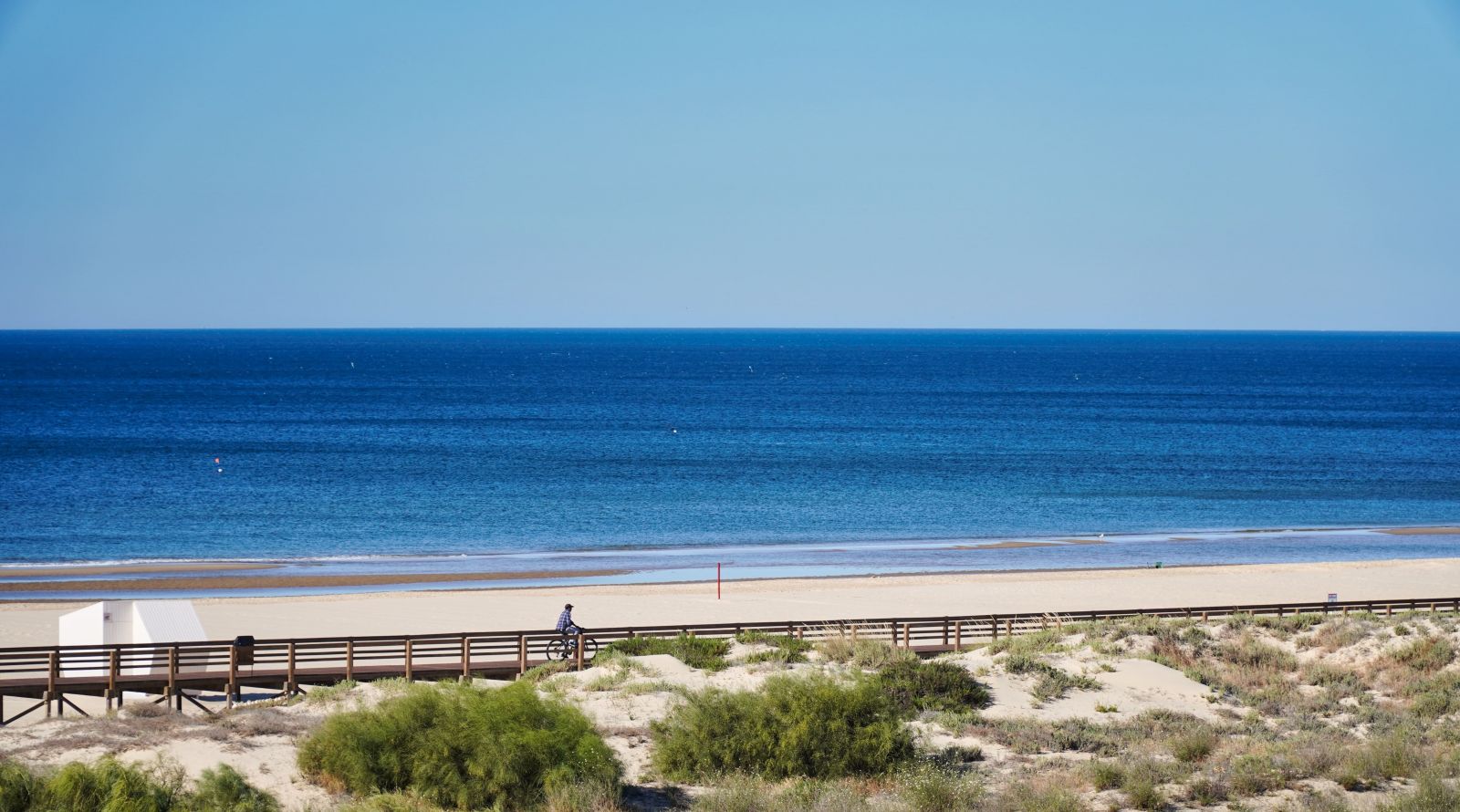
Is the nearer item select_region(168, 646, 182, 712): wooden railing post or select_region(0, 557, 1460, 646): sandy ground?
select_region(168, 646, 182, 712): wooden railing post

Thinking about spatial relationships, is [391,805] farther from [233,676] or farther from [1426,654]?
[1426,654]

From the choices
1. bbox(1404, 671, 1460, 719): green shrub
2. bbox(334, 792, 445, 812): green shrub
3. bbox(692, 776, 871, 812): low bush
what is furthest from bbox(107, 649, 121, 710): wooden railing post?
bbox(1404, 671, 1460, 719): green shrub

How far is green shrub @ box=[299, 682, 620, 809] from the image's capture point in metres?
13.7

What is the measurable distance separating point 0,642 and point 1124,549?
118ft

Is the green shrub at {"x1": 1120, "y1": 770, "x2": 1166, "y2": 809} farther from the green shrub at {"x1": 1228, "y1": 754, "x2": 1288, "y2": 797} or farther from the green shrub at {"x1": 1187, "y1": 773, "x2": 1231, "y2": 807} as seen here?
the green shrub at {"x1": 1228, "y1": 754, "x2": 1288, "y2": 797}

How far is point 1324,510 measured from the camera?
56.8 metres

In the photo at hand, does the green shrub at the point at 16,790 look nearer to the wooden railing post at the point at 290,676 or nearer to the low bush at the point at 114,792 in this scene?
the low bush at the point at 114,792

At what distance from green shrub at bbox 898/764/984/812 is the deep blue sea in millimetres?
27021

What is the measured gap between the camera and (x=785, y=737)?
50.1ft

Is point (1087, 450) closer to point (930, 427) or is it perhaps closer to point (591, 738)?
point (930, 427)

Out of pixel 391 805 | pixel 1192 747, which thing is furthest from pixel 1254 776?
pixel 391 805

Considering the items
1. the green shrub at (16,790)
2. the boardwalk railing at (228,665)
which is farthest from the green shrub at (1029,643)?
the green shrub at (16,790)

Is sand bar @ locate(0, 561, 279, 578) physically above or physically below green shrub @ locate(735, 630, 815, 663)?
below

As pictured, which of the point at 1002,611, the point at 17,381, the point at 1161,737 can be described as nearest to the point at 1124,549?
the point at 1002,611
